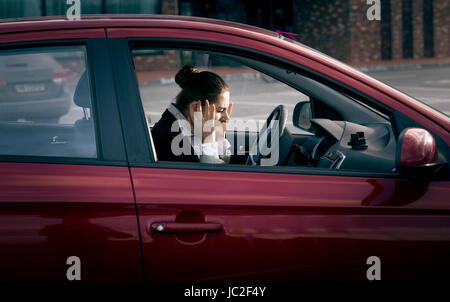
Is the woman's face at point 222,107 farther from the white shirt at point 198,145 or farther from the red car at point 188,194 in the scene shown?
the red car at point 188,194

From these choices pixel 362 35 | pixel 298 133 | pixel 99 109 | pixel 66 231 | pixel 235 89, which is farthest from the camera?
pixel 362 35

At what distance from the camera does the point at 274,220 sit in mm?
2156

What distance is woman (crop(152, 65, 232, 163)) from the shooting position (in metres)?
2.63

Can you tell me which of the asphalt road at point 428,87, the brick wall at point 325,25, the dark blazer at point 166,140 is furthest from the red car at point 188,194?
the brick wall at point 325,25

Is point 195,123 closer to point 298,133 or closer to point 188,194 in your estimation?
point 188,194

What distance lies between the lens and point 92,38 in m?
2.28

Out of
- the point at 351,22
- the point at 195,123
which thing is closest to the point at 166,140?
the point at 195,123

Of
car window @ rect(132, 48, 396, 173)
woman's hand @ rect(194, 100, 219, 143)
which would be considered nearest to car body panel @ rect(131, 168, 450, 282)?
car window @ rect(132, 48, 396, 173)

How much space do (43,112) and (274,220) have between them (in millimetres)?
1093

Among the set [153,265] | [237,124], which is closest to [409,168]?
[153,265]

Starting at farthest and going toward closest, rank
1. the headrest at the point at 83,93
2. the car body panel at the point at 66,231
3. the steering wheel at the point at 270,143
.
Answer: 1. the steering wheel at the point at 270,143
2. the headrest at the point at 83,93
3. the car body panel at the point at 66,231

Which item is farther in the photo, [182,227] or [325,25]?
[325,25]

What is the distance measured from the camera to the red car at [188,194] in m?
2.11

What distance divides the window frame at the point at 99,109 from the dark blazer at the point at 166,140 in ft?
1.19
